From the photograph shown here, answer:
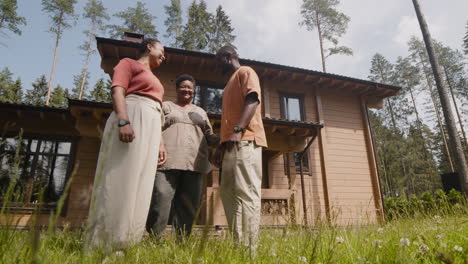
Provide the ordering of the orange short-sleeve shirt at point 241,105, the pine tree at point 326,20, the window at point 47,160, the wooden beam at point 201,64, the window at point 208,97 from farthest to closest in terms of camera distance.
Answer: the pine tree at point 326,20, the window at point 208,97, the wooden beam at point 201,64, the window at point 47,160, the orange short-sleeve shirt at point 241,105

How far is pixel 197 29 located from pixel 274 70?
16069 mm

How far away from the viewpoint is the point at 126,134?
187cm

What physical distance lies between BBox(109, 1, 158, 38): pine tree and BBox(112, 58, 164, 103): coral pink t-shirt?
25.4 metres

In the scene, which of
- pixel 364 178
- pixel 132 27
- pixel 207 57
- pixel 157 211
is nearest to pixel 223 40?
pixel 132 27

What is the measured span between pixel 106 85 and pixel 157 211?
27547 millimetres

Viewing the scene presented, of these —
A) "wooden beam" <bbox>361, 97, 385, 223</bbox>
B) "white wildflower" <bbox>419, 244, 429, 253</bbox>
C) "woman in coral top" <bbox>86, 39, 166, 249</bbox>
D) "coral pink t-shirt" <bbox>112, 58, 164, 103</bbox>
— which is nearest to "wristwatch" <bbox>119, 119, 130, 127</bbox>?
"woman in coral top" <bbox>86, 39, 166, 249</bbox>

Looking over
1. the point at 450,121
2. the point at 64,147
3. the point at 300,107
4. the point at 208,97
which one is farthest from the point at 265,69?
the point at 64,147

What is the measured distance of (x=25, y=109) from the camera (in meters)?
7.01

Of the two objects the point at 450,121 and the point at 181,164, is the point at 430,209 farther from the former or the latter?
the point at 450,121

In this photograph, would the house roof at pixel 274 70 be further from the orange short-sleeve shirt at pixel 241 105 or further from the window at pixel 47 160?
the orange short-sleeve shirt at pixel 241 105

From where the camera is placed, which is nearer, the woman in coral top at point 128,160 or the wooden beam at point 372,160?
the woman in coral top at point 128,160

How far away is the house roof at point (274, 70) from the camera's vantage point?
26.9 feet

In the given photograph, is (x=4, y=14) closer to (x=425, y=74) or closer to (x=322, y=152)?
(x=322, y=152)

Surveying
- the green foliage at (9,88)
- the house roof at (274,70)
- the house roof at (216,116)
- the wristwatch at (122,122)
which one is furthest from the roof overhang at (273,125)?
the green foliage at (9,88)
